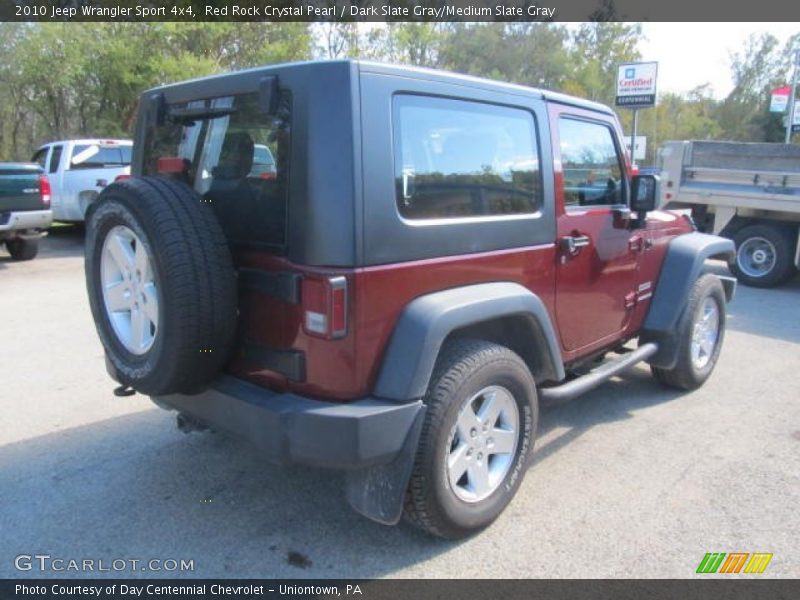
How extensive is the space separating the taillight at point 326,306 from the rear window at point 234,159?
0.87 ft

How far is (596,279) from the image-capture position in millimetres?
3697

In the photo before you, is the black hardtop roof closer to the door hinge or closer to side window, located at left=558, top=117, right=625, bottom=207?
side window, located at left=558, top=117, right=625, bottom=207

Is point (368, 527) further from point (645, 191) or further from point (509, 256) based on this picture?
point (645, 191)

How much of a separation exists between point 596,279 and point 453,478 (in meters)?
1.55

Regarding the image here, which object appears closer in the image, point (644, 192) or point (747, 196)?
point (644, 192)

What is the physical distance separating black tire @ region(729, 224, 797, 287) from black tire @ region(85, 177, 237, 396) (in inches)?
313

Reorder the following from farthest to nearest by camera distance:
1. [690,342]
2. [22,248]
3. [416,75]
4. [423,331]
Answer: [22,248] < [690,342] < [416,75] < [423,331]

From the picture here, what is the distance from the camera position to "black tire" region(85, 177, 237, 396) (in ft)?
7.84

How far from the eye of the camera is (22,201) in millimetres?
9688

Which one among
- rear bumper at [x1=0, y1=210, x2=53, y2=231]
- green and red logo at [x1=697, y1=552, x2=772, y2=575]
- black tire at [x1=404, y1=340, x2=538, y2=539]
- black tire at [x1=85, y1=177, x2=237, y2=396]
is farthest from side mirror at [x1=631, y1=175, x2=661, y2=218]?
rear bumper at [x1=0, y1=210, x2=53, y2=231]

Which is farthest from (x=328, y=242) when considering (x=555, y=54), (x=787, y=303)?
(x=555, y=54)

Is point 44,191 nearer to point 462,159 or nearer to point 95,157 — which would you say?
point 95,157

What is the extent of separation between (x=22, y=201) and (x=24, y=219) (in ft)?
0.88

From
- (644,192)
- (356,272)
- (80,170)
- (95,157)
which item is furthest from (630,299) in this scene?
(95,157)
